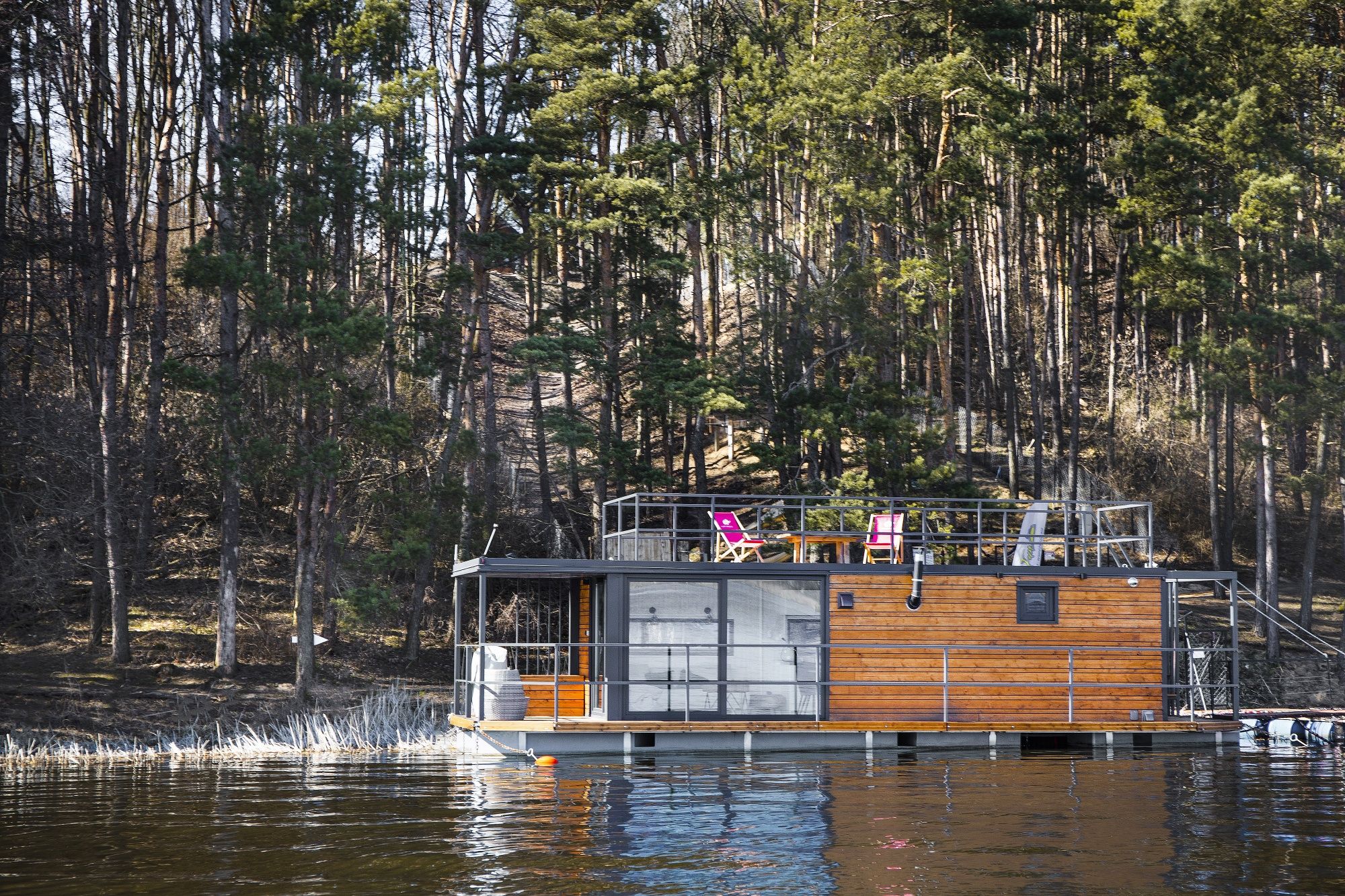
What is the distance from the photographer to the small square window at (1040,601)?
65.2ft

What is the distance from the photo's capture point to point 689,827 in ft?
41.4

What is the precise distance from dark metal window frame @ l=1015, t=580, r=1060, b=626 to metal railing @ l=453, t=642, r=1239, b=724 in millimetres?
336

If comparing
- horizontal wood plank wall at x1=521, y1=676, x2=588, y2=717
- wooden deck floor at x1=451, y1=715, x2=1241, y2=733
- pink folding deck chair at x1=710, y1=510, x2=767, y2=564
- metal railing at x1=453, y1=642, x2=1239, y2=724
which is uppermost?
pink folding deck chair at x1=710, y1=510, x2=767, y2=564

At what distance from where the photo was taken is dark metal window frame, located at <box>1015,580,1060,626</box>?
65.2 ft

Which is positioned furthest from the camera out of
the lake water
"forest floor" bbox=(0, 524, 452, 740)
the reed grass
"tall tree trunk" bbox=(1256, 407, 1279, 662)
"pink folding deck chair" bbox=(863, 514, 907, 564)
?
"tall tree trunk" bbox=(1256, 407, 1279, 662)

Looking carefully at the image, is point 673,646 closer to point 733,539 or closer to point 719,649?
point 719,649

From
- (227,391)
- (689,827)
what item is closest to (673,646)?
(689,827)

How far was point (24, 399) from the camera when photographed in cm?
2469

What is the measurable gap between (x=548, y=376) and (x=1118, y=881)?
3598 cm

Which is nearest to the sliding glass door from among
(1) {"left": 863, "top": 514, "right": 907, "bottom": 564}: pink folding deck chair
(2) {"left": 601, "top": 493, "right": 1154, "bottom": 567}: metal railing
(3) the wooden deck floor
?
(3) the wooden deck floor

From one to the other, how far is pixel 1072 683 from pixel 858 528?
7.74 m

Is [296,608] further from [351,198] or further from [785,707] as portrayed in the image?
[785,707]

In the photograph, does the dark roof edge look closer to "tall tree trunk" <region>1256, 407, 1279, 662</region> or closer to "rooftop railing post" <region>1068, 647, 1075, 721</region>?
"rooftop railing post" <region>1068, 647, 1075, 721</region>

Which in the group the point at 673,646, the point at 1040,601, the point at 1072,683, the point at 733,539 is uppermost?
the point at 733,539
